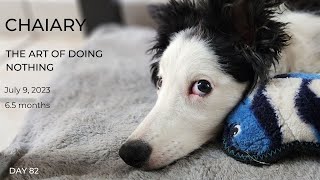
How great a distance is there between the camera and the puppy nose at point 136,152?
1.06 meters

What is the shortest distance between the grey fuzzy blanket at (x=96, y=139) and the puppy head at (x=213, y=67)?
86 millimetres

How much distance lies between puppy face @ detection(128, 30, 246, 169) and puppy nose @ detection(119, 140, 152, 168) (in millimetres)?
41

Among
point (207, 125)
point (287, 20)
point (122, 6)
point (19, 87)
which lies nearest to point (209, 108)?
point (207, 125)

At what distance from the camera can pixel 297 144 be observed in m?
1.05

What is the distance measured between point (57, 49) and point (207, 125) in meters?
0.54

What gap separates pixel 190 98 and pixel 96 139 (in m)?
0.27

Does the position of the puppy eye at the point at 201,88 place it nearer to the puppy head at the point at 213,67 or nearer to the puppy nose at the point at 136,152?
the puppy head at the point at 213,67

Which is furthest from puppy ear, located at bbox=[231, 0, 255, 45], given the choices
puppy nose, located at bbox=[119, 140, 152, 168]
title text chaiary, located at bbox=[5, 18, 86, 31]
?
title text chaiary, located at bbox=[5, 18, 86, 31]

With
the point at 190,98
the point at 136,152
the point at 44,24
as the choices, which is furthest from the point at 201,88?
the point at 44,24

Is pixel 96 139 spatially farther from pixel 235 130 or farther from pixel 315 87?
pixel 315 87

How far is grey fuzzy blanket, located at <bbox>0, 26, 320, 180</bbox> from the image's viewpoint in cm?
105

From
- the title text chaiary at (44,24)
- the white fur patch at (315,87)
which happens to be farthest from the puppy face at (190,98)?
the title text chaiary at (44,24)

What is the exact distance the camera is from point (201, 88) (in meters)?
1.21

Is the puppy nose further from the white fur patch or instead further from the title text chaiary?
the title text chaiary
